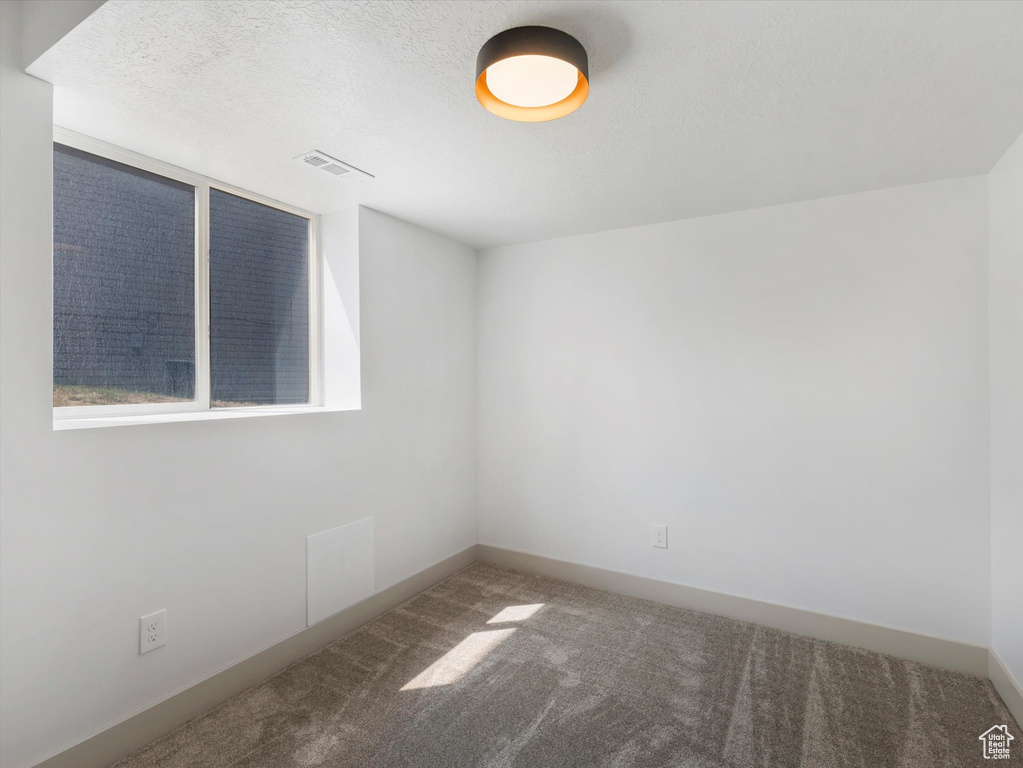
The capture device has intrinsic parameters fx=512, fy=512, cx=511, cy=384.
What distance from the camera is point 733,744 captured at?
191cm

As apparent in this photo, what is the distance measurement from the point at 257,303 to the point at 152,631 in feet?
5.16

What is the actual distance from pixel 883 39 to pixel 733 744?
2.38 metres

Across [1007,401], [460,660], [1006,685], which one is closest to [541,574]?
[460,660]

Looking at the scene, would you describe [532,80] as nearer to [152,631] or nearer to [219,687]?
[152,631]

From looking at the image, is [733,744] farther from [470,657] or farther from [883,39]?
[883,39]

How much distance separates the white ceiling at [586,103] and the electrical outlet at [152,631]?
6.20 ft

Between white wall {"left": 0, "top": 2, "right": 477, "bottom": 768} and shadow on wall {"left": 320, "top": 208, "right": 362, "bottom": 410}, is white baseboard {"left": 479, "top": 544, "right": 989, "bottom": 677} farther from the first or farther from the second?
shadow on wall {"left": 320, "top": 208, "right": 362, "bottom": 410}

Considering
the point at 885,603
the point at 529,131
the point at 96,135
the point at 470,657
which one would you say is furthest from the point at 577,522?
the point at 96,135

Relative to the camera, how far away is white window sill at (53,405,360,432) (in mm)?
1848

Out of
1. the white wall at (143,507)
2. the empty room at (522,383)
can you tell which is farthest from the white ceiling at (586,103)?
the white wall at (143,507)

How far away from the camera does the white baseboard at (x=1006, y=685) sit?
6.61 ft

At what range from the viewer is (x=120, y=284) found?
212 cm

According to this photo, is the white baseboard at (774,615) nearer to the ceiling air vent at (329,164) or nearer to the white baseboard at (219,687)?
the white baseboard at (219,687)

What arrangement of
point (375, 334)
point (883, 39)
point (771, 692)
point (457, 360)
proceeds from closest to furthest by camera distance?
point (883, 39) < point (771, 692) < point (375, 334) < point (457, 360)
